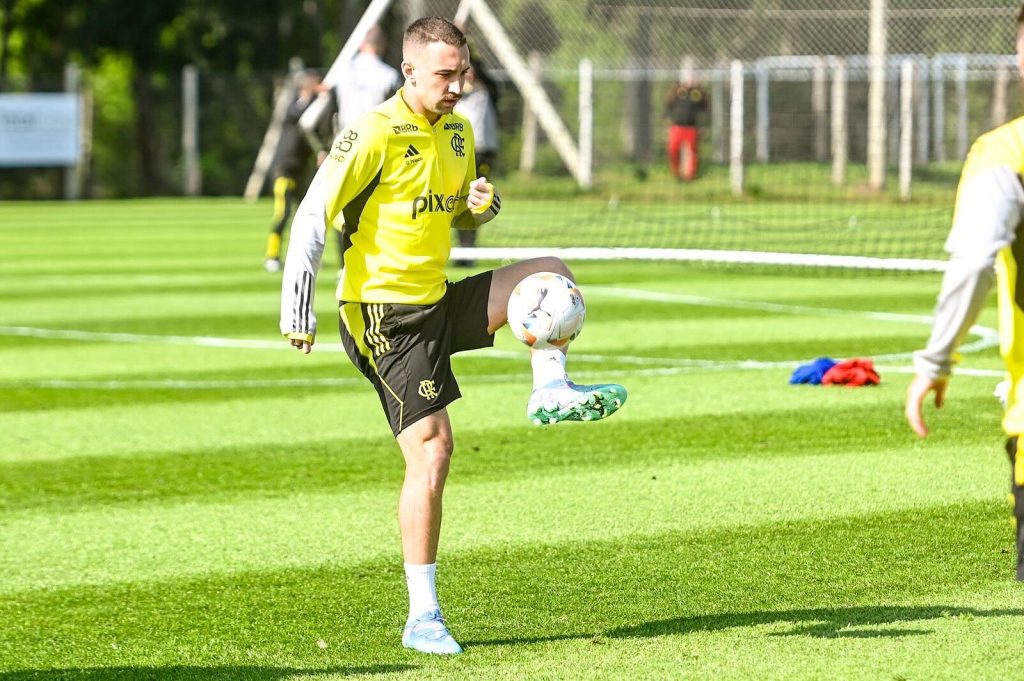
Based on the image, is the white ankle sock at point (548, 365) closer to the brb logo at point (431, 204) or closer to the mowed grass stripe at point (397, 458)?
the brb logo at point (431, 204)

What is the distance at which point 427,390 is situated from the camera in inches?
209

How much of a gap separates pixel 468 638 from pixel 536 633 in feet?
0.69

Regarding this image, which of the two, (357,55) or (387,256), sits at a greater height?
(357,55)

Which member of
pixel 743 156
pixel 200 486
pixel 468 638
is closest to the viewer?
pixel 468 638

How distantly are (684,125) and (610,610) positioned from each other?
80.4 feet

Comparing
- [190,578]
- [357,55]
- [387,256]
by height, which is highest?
[357,55]

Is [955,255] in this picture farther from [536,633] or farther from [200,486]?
[200,486]

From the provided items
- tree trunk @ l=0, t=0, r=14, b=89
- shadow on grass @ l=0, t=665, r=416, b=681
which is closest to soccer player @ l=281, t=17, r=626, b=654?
shadow on grass @ l=0, t=665, r=416, b=681

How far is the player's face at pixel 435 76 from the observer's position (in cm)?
532

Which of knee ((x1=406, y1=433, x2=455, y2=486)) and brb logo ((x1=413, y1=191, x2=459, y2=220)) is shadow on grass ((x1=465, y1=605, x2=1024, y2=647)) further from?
brb logo ((x1=413, y1=191, x2=459, y2=220))

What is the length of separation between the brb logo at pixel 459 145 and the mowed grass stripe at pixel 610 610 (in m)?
1.47

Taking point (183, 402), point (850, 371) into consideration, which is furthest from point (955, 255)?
point (183, 402)

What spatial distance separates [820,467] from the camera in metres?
7.89

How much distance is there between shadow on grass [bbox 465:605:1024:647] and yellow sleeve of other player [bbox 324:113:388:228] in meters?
1.40
